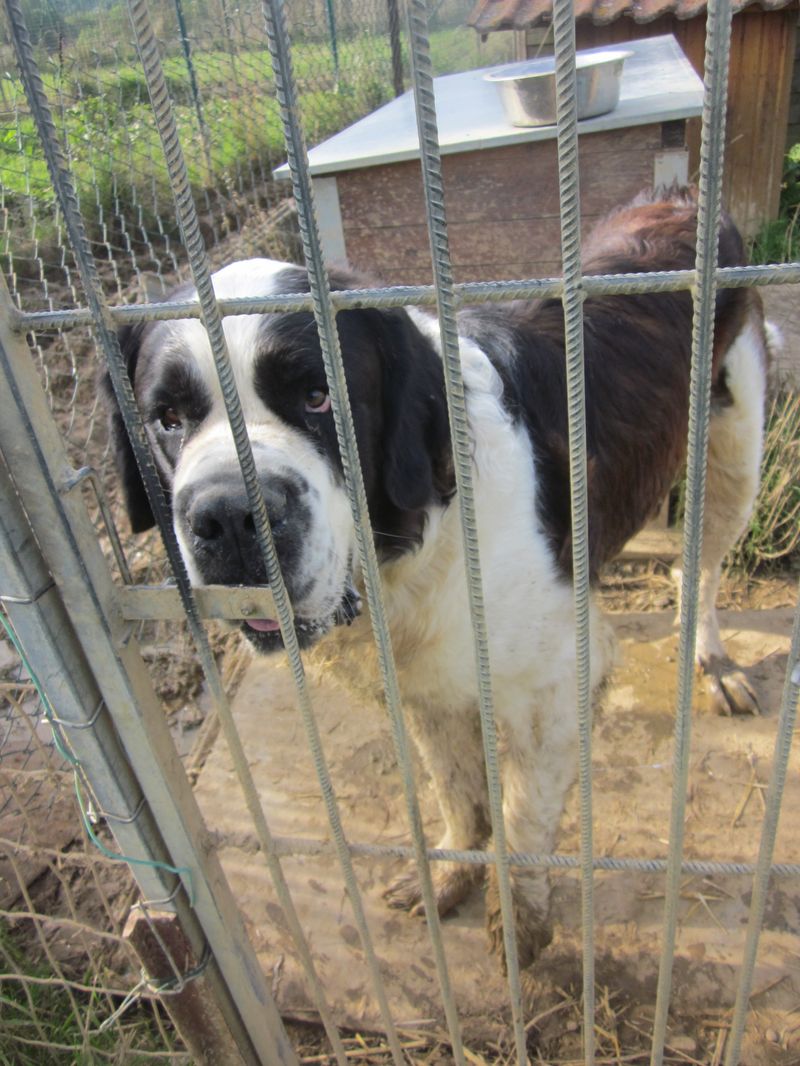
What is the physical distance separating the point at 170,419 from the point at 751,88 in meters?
5.82

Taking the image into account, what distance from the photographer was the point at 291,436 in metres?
1.48

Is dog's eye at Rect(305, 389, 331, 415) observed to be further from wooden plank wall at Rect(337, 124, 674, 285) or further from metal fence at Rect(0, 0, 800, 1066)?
wooden plank wall at Rect(337, 124, 674, 285)

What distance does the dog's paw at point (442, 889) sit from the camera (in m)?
2.30

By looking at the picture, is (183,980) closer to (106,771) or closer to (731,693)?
(106,771)

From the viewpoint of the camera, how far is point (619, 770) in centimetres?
262

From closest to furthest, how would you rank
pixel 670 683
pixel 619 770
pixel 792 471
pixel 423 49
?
pixel 423 49, pixel 619 770, pixel 670 683, pixel 792 471

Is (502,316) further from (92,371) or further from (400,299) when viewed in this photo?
(92,371)

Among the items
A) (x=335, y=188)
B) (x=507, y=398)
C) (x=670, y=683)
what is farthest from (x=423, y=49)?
(x=335, y=188)

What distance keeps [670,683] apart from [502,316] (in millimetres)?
1495

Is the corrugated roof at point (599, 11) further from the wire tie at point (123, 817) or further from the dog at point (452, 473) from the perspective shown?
the wire tie at point (123, 817)

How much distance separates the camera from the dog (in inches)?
57.1

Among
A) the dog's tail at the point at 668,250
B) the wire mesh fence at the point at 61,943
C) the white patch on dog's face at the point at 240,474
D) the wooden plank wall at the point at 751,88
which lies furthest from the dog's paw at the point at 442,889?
the wooden plank wall at the point at 751,88

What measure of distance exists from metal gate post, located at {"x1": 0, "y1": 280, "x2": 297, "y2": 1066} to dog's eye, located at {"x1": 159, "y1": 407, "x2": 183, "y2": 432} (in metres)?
0.46

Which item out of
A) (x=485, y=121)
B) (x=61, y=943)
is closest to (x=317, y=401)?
(x=61, y=943)
